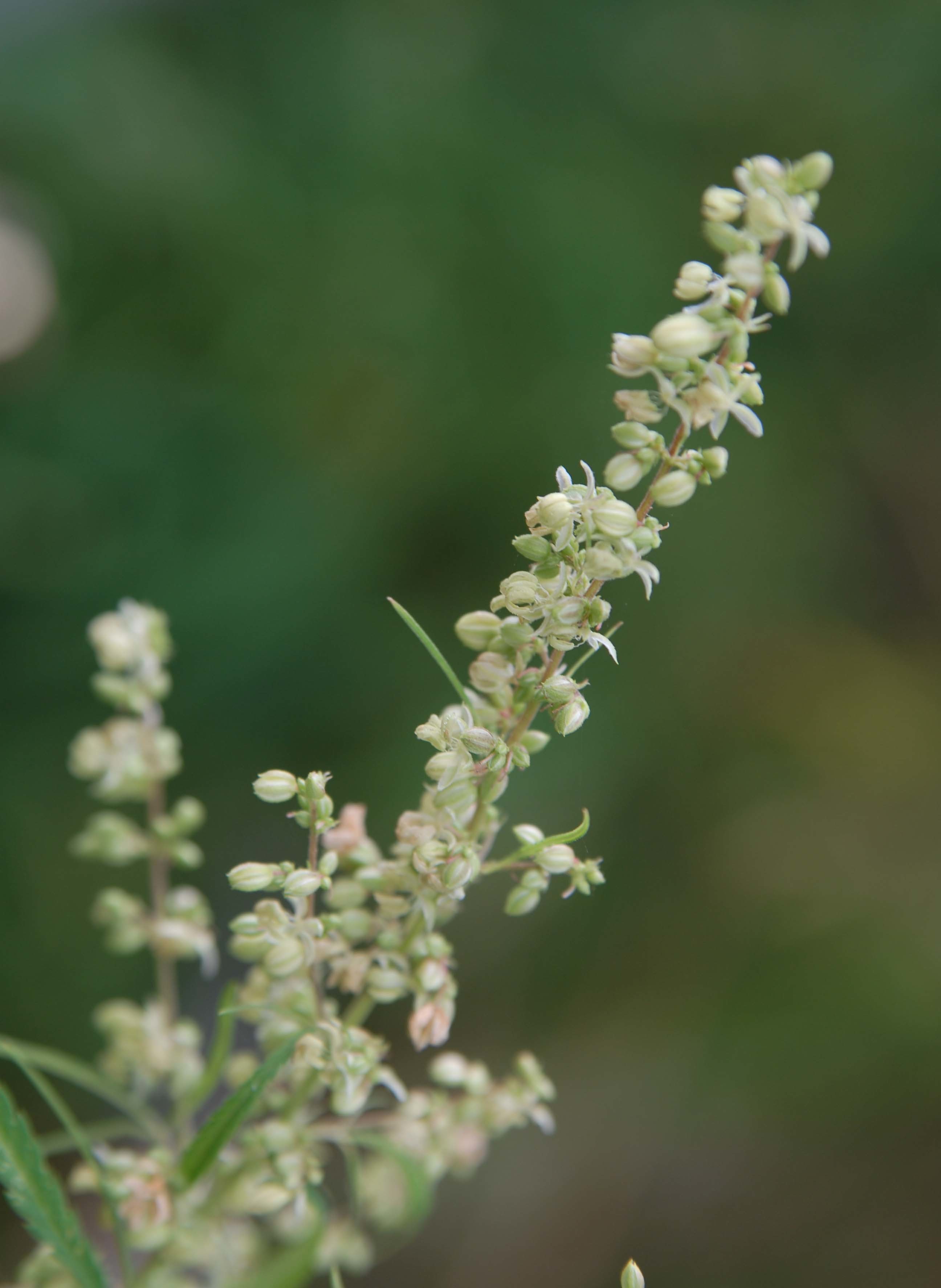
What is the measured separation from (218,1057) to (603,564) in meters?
0.47

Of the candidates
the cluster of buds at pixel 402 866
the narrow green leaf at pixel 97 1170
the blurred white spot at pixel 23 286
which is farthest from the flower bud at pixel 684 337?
the blurred white spot at pixel 23 286

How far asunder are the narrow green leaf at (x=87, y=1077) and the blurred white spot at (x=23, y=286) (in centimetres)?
181

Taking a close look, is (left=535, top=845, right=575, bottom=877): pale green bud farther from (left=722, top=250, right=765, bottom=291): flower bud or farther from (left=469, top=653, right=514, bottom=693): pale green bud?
(left=722, top=250, right=765, bottom=291): flower bud

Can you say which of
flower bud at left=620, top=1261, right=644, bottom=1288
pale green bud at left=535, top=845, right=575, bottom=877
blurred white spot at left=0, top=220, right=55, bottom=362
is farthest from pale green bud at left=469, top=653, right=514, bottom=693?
blurred white spot at left=0, top=220, right=55, bottom=362

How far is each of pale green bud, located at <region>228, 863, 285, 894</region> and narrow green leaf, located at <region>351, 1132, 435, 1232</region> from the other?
237 millimetres

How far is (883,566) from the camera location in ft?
9.36

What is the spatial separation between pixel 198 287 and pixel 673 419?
1786 mm

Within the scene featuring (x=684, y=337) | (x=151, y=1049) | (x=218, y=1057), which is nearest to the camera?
(x=684, y=337)

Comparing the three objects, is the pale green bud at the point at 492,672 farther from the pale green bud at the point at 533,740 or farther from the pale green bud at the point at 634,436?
the pale green bud at the point at 634,436

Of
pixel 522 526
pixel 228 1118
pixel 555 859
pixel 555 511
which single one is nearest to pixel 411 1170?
pixel 228 1118

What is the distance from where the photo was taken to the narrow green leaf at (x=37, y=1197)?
63 cm

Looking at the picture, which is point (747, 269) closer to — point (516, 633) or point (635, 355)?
point (635, 355)

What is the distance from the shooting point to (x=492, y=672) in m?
0.61

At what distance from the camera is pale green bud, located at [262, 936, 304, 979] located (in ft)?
2.07
